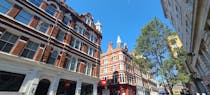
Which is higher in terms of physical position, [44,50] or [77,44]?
[77,44]

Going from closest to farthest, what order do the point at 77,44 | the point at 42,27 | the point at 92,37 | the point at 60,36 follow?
the point at 42,27 < the point at 60,36 < the point at 77,44 < the point at 92,37

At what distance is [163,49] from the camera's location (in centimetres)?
1969

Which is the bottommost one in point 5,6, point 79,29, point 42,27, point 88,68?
point 88,68

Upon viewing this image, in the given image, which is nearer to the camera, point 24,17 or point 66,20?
point 24,17

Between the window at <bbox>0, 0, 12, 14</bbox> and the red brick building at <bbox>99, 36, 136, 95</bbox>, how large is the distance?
77.3ft

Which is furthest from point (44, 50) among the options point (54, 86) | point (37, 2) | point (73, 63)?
point (37, 2)

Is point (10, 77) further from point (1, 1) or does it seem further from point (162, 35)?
point (162, 35)

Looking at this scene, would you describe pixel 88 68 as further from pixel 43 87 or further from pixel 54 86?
pixel 43 87

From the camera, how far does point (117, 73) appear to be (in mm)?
31484

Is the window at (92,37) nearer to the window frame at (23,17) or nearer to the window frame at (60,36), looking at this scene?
the window frame at (60,36)

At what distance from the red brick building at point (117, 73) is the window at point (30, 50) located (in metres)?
20.0

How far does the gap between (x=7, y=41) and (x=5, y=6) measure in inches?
128

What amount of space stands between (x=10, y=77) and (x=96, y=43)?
13892 millimetres

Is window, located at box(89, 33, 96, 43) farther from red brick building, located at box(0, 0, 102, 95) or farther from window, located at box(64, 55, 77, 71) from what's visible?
window, located at box(64, 55, 77, 71)
